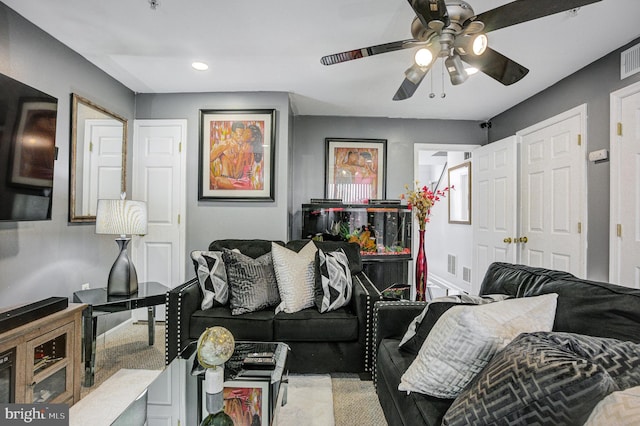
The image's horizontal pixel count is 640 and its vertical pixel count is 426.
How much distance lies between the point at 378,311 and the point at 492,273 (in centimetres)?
71

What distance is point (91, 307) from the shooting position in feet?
7.39

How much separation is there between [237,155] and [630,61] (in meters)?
Result: 3.53

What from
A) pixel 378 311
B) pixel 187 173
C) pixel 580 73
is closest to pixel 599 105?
pixel 580 73

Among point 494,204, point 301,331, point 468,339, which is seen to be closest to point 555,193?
point 494,204

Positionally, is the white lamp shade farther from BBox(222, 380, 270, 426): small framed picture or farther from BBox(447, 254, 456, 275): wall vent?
BBox(447, 254, 456, 275): wall vent

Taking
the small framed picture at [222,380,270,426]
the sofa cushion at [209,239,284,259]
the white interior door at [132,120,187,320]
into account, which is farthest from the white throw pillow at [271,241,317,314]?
the white interior door at [132,120,187,320]

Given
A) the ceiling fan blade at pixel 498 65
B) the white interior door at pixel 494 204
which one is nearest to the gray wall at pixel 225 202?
the ceiling fan blade at pixel 498 65

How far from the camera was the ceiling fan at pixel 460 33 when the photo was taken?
60.9 inches

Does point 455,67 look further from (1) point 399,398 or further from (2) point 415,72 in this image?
(1) point 399,398

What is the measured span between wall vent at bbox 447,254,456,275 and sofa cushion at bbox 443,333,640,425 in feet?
16.3

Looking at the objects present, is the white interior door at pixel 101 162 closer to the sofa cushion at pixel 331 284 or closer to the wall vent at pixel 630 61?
the sofa cushion at pixel 331 284

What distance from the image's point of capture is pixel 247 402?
1.50 metres

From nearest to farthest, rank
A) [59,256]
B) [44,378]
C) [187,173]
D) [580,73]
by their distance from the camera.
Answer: [44,378], [59,256], [580,73], [187,173]

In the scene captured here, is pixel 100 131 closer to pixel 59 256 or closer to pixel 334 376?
pixel 59 256
